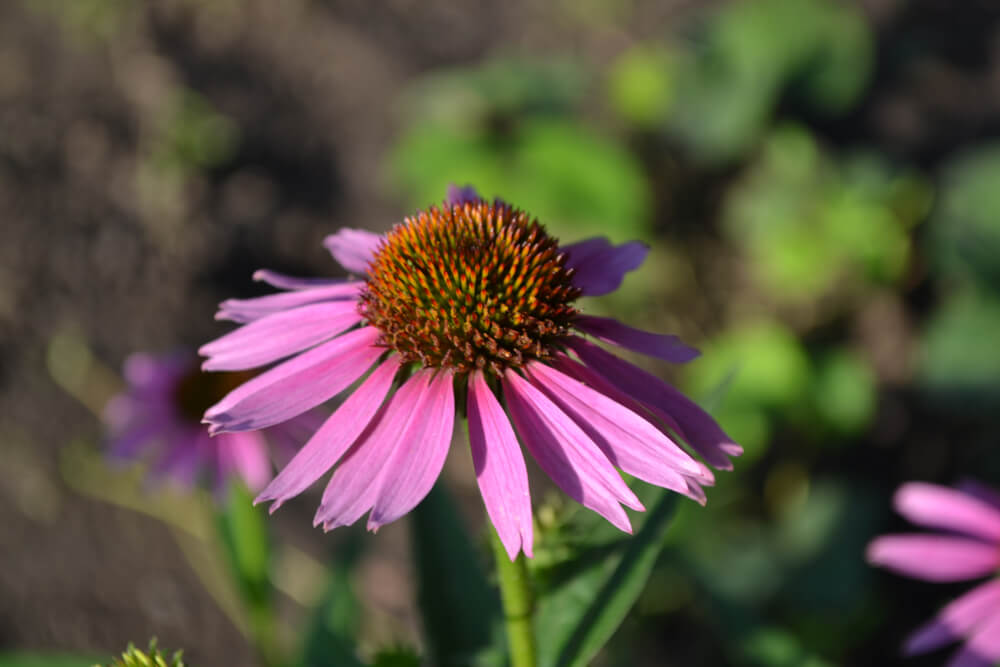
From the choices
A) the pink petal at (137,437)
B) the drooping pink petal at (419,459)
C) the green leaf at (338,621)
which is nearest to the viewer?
the drooping pink petal at (419,459)

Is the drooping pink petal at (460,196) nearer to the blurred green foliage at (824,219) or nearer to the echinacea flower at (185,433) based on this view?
the echinacea flower at (185,433)

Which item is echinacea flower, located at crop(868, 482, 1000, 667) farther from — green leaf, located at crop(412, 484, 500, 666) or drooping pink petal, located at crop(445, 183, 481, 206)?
drooping pink petal, located at crop(445, 183, 481, 206)

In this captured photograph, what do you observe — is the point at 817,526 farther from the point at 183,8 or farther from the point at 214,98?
the point at 183,8

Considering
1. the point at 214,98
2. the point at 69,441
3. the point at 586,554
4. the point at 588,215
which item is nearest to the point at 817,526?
the point at 588,215

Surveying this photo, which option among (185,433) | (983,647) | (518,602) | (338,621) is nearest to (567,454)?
(518,602)

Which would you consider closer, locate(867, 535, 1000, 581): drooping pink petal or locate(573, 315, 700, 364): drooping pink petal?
locate(573, 315, 700, 364): drooping pink petal

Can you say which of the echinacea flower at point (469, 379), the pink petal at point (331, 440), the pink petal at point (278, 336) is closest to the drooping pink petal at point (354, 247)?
the echinacea flower at point (469, 379)

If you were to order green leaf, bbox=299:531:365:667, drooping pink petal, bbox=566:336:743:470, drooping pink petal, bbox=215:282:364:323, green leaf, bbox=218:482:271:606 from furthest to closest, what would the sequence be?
green leaf, bbox=218:482:271:606, green leaf, bbox=299:531:365:667, drooping pink petal, bbox=215:282:364:323, drooping pink petal, bbox=566:336:743:470

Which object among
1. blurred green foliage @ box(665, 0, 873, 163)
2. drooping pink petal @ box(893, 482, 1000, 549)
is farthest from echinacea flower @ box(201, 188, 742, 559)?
blurred green foliage @ box(665, 0, 873, 163)
